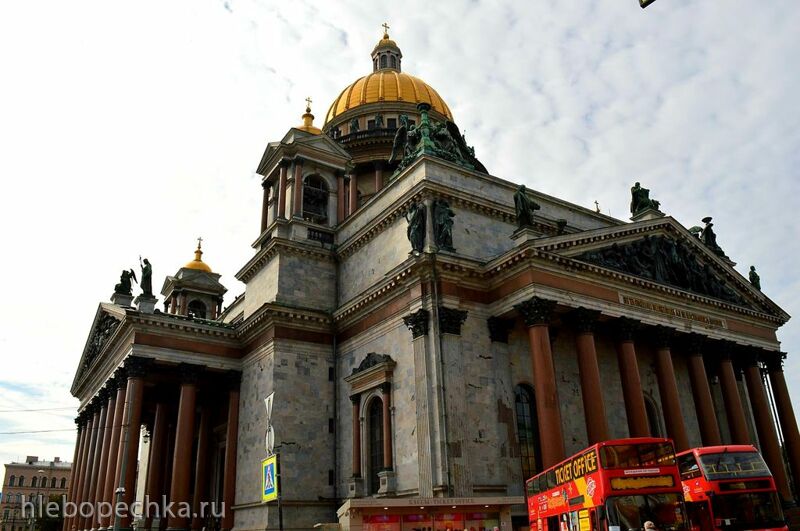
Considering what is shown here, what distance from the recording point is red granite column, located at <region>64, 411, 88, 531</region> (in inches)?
1547

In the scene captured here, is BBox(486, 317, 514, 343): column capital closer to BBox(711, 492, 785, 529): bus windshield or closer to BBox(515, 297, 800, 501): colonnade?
BBox(515, 297, 800, 501): colonnade

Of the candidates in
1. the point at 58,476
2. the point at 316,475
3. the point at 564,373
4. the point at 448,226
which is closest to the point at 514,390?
the point at 564,373

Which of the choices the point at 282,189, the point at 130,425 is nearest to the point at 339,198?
the point at 282,189

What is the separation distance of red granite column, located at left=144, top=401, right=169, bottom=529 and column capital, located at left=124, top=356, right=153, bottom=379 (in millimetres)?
6735

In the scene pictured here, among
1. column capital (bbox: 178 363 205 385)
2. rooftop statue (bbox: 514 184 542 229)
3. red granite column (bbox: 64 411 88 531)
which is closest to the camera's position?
rooftop statue (bbox: 514 184 542 229)

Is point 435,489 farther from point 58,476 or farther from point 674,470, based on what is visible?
point 58,476

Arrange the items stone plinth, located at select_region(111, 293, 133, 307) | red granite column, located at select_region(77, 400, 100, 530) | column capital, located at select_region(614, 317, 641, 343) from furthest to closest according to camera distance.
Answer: stone plinth, located at select_region(111, 293, 133, 307)
red granite column, located at select_region(77, 400, 100, 530)
column capital, located at select_region(614, 317, 641, 343)

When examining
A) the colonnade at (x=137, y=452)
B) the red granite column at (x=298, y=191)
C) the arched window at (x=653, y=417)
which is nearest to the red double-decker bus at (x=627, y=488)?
the arched window at (x=653, y=417)

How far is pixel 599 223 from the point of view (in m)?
35.5

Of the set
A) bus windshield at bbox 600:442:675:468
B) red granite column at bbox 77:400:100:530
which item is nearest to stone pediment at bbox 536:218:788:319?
bus windshield at bbox 600:442:675:468

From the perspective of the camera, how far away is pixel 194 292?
46656mm

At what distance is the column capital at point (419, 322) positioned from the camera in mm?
25172

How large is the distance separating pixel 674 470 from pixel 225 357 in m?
23.5

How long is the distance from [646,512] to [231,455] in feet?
71.3
